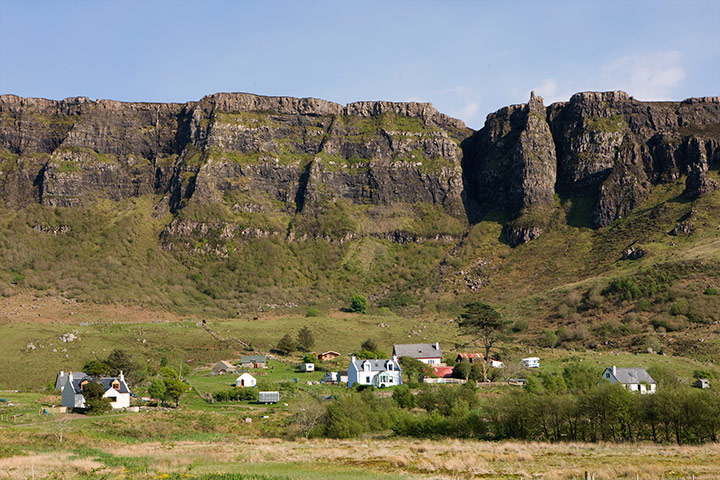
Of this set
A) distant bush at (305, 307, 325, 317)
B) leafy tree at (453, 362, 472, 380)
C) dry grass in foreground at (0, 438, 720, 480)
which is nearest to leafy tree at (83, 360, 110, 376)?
dry grass in foreground at (0, 438, 720, 480)

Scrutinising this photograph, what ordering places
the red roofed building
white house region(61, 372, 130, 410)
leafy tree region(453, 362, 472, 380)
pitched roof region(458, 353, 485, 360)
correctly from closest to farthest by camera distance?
white house region(61, 372, 130, 410), leafy tree region(453, 362, 472, 380), the red roofed building, pitched roof region(458, 353, 485, 360)

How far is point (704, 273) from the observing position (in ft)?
446

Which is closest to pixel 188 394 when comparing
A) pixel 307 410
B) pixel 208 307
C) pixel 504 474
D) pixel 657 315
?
pixel 307 410

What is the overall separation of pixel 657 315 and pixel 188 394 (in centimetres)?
8815

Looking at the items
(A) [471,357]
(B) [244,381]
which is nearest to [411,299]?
(A) [471,357]

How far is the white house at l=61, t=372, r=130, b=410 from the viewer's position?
70419 millimetres

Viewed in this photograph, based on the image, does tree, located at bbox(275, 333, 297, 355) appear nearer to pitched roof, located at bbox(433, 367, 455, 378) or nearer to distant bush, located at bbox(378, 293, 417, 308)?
pitched roof, located at bbox(433, 367, 455, 378)

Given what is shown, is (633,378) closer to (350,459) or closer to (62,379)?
(350,459)

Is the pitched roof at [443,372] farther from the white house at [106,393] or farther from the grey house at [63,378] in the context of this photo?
the grey house at [63,378]

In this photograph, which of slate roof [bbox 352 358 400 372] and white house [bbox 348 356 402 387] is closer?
white house [bbox 348 356 402 387]

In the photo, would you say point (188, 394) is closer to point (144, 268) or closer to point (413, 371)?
point (413, 371)

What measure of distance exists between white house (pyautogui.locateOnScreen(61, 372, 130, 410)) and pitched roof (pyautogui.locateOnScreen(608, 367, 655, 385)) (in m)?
54.6

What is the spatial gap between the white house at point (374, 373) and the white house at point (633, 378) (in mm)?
27398

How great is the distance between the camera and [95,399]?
68812 mm
